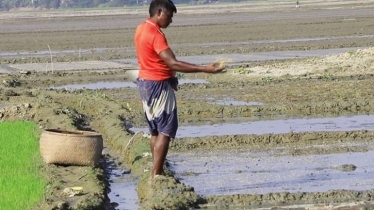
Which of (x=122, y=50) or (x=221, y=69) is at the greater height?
(x=221, y=69)

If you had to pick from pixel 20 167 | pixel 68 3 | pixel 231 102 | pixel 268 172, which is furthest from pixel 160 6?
pixel 68 3

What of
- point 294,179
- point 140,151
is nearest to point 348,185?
point 294,179

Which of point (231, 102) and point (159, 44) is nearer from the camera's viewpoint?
point (159, 44)

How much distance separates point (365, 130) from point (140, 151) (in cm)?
328

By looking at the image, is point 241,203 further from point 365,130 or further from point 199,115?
point 199,115

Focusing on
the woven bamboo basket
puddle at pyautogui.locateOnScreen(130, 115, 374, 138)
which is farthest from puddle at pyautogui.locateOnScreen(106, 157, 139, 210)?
puddle at pyautogui.locateOnScreen(130, 115, 374, 138)

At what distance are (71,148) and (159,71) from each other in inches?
67.5

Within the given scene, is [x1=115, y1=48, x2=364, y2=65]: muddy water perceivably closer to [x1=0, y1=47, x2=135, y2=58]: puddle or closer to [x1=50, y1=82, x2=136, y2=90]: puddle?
[x1=0, y1=47, x2=135, y2=58]: puddle

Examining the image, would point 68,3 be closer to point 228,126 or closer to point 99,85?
point 99,85

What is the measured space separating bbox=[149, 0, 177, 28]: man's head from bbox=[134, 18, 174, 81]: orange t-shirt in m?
0.05

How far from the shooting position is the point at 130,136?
11.5m

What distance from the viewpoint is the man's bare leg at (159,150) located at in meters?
8.34

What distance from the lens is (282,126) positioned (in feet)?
41.8

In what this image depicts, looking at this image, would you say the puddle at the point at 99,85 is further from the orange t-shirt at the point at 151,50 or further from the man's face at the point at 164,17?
the man's face at the point at 164,17
